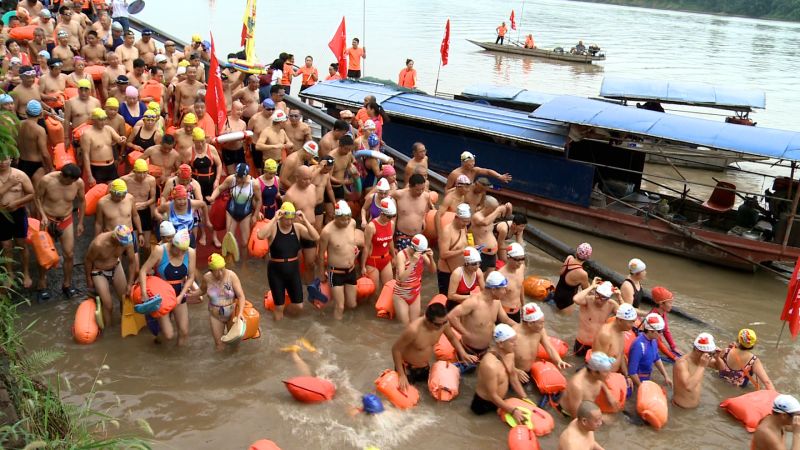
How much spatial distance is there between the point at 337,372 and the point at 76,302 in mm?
3326

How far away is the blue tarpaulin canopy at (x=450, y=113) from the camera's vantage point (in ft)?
41.7

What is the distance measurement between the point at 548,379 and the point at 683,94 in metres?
9.50

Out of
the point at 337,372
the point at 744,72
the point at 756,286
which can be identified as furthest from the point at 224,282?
the point at 744,72

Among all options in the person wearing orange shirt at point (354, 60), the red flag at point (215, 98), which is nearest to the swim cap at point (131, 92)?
the red flag at point (215, 98)

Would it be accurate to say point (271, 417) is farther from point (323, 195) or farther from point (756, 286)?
point (756, 286)

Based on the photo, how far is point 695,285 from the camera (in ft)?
37.2

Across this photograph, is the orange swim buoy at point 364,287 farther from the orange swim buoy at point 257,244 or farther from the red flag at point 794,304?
the red flag at point 794,304

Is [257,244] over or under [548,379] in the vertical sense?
over

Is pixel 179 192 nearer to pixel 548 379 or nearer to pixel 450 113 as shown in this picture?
pixel 548 379

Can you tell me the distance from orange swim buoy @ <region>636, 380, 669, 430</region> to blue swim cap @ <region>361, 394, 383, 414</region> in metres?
2.63

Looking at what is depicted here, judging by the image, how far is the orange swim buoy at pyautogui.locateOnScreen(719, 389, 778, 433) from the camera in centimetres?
732

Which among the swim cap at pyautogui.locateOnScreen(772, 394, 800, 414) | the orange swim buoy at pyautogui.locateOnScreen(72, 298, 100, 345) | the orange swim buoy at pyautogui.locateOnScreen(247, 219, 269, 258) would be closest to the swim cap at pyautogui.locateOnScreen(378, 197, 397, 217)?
the orange swim buoy at pyautogui.locateOnScreen(247, 219, 269, 258)

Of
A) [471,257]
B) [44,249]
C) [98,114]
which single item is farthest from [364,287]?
[98,114]

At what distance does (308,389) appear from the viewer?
22.5ft
